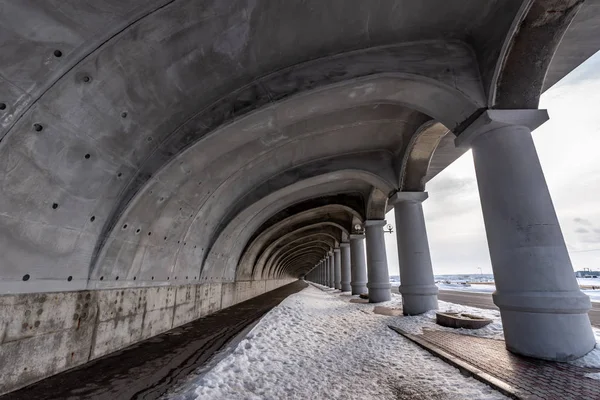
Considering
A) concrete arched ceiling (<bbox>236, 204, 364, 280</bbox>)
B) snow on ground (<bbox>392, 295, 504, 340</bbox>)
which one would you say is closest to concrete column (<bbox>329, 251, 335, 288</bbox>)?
concrete arched ceiling (<bbox>236, 204, 364, 280</bbox>)

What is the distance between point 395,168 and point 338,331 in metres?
6.48

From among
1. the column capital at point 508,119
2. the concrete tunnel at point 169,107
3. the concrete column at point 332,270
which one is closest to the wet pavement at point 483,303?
the column capital at point 508,119

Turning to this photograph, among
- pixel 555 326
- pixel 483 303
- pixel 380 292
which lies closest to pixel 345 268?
pixel 380 292

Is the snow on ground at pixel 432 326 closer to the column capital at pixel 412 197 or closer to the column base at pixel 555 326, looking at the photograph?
the column base at pixel 555 326

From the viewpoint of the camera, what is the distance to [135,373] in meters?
4.45

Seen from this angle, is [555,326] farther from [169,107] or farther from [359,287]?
[359,287]

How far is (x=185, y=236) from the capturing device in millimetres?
8078

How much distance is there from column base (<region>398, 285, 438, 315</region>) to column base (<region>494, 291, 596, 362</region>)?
14.6 ft

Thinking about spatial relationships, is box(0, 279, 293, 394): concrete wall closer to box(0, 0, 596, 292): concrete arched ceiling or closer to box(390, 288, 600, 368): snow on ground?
box(0, 0, 596, 292): concrete arched ceiling

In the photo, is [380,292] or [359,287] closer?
[380,292]

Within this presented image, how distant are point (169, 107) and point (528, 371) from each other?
714 centimetres

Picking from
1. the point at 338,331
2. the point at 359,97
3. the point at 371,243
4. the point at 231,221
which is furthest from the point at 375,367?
the point at 371,243

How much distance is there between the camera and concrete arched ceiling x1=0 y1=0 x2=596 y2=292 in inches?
135

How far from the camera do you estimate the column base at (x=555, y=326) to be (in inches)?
166
